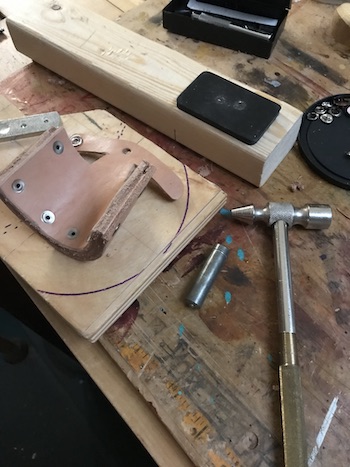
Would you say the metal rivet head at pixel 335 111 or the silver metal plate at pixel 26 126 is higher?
the silver metal plate at pixel 26 126

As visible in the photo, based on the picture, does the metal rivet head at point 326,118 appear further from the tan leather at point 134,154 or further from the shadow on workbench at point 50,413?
the shadow on workbench at point 50,413

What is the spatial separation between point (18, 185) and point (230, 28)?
1.92 feet

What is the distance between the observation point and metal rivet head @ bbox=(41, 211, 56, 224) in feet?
2.03

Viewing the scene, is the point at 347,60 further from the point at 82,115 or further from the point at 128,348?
the point at 128,348

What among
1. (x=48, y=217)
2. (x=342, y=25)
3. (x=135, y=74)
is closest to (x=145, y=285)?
(x=48, y=217)

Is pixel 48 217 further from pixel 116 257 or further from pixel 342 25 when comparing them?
pixel 342 25

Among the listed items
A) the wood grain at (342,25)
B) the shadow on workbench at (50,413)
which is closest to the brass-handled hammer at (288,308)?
the wood grain at (342,25)

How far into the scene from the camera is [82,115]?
0.77 m

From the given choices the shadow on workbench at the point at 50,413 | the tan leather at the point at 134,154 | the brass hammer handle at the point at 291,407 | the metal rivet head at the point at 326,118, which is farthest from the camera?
the shadow on workbench at the point at 50,413

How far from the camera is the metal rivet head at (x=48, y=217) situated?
62 cm

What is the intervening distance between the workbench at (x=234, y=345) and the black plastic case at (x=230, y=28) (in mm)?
266

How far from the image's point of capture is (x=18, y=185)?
580mm

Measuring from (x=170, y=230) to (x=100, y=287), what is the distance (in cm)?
14

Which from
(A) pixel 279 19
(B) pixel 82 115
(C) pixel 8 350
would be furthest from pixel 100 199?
(C) pixel 8 350
